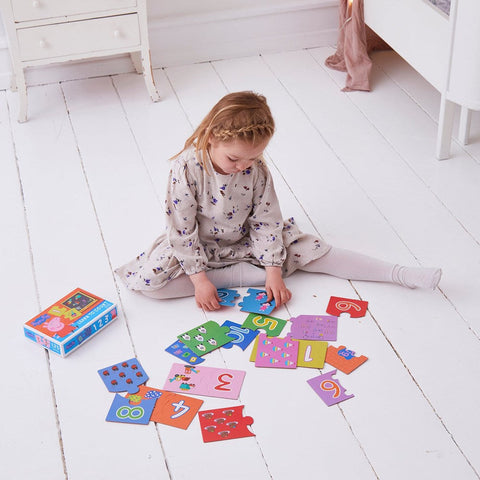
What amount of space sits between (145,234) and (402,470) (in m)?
0.95

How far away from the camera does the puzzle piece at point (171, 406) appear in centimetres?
Result: 147

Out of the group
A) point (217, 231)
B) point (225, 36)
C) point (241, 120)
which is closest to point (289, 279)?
point (217, 231)

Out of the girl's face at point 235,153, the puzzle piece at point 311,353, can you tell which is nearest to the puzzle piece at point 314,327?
the puzzle piece at point 311,353

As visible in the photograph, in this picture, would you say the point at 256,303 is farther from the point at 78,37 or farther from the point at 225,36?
the point at 225,36

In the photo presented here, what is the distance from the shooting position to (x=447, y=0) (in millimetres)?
2119

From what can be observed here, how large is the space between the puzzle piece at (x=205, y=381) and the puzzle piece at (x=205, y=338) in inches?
2.1

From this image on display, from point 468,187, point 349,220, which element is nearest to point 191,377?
point 349,220

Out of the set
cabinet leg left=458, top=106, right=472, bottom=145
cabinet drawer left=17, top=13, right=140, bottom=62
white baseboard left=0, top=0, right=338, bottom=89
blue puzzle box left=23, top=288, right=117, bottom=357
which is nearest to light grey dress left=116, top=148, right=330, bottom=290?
blue puzzle box left=23, top=288, right=117, bottom=357

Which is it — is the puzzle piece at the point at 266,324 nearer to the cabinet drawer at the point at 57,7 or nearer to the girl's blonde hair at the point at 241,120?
the girl's blonde hair at the point at 241,120

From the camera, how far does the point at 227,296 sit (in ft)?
5.85

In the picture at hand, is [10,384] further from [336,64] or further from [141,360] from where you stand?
[336,64]

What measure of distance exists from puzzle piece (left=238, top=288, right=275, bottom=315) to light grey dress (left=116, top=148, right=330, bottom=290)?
0.24 feet

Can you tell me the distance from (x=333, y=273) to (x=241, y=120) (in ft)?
1.60

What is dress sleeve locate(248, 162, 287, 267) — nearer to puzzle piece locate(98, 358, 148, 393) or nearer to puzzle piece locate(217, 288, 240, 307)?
puzzle piece locate(217, 288, 240, 307)
